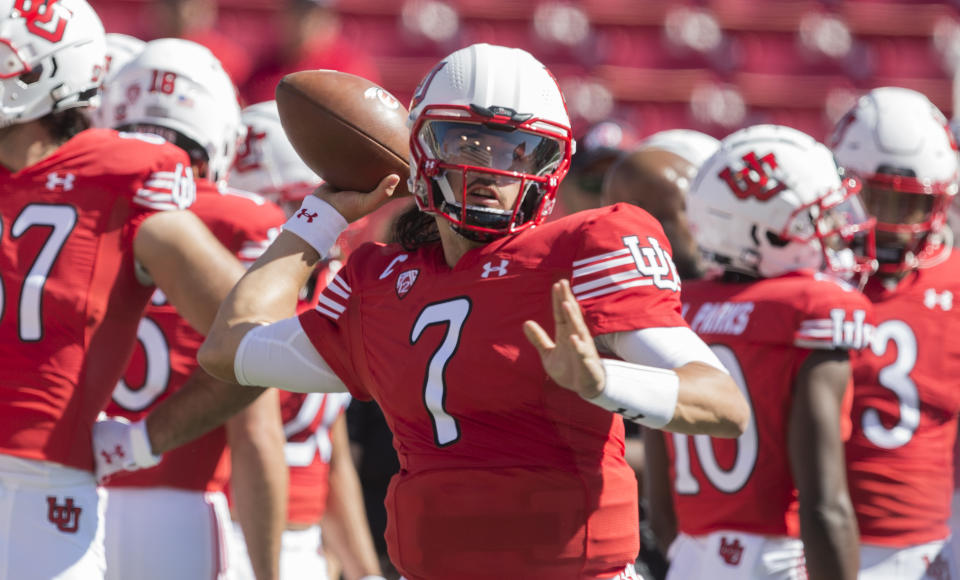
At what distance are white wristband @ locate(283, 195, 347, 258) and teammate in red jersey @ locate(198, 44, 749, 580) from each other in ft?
0.65

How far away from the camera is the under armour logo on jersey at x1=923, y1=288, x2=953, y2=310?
3941 millimetres

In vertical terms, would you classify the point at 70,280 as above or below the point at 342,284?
below

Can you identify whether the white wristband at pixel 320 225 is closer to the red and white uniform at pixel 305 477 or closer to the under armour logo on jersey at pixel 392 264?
the under armour logo on jersey at pixel 392 264

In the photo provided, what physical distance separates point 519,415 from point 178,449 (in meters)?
1.71

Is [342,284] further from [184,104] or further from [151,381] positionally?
[184,104]

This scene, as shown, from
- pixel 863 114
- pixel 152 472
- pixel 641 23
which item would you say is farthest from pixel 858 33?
pixel 152 472

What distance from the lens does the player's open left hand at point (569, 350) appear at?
2.12 m

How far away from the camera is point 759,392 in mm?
3525

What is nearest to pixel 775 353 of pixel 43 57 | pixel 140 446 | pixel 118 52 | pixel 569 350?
pixel 569 350

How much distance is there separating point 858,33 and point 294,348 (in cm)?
981

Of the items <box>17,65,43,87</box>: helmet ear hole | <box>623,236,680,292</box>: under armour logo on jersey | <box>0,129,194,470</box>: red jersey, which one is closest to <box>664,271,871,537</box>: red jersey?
<box>623,236,680,292</box>: under armour logo on jersey

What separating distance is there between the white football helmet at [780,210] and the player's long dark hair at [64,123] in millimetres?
1782

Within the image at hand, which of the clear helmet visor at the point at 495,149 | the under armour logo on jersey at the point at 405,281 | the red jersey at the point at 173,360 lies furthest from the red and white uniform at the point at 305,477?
the clear helmet visor at the point at 495,149

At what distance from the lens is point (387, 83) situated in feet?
35.8
